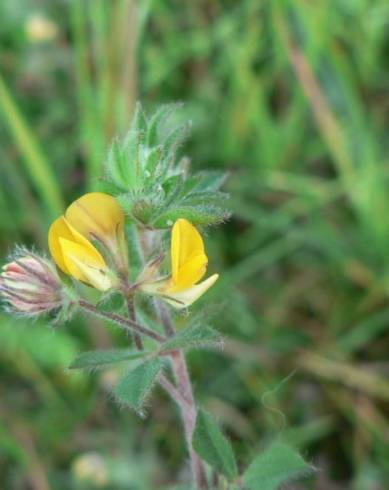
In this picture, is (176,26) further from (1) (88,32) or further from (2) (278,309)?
(2) (278,309)

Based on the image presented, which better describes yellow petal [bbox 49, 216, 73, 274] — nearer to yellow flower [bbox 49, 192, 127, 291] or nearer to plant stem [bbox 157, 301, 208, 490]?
yellow flower [bbox 49, 192, 127, 291]

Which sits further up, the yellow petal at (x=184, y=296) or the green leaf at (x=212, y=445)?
the yellow petal at (x=184, y=296)

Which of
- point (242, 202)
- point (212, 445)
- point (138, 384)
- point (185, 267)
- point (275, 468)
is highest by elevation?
point (185, 267)

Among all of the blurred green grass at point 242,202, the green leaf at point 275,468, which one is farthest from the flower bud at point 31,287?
the blurred green grass at point 242,202

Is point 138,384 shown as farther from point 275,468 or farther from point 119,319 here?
point 275,468

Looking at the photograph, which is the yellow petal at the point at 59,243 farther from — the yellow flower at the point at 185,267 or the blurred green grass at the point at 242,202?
the blurred green grass at the point at 242,202

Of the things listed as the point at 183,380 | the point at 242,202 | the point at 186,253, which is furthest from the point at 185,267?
the point at 242,202
